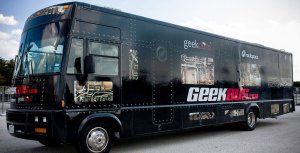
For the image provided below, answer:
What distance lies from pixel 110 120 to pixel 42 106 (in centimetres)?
153

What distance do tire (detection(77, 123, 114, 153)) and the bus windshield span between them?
148 cm

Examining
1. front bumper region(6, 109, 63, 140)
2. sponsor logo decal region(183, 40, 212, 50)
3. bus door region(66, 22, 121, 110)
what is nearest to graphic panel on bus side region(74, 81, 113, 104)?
bus door region(66, 22, 121, 110)

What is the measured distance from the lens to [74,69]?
22.3 ft

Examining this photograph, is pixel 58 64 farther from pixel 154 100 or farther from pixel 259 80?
pixel 259 80

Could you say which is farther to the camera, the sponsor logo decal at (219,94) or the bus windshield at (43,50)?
the sponsor logo decal at (219,94)

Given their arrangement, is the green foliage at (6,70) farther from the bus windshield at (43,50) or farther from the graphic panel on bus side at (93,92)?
the graphic panel on bus side at (93,92)

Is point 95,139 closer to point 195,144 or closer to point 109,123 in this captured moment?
point 109,123

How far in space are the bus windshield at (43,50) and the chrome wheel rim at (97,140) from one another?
5.16 ft

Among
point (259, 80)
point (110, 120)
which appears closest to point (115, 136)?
point (110, 120)

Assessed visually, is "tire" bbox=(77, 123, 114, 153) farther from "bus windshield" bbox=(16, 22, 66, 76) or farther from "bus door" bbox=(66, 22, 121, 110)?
"bus windshield" bbox=(16, 22, 66, 76)

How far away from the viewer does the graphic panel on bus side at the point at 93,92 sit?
6807 mm

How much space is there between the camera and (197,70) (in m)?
10.0

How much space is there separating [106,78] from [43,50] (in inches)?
57.5

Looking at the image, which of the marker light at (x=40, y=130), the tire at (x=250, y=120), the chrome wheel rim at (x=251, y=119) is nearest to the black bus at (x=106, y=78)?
the marker light at (x=40, y=130)
